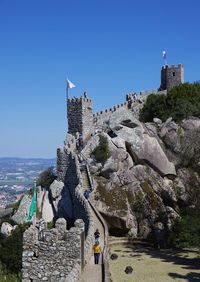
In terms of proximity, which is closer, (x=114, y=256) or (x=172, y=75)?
(x=114, y=256)

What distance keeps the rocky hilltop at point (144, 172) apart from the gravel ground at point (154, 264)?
143 inches

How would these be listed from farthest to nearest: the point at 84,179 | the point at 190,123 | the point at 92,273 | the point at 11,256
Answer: the point at 190,123
the point at 84,179
the point at 11,256
the point at 92,273

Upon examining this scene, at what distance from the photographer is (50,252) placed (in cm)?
1670

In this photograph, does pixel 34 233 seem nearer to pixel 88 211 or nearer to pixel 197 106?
pixel 88 211

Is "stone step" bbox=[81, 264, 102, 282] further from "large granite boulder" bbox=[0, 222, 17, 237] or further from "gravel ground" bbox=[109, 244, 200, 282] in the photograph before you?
"large granite boulder" bbox=[0, 222, 17, 237]

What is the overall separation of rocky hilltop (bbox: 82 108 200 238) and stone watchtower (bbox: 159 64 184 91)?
73.0 feet

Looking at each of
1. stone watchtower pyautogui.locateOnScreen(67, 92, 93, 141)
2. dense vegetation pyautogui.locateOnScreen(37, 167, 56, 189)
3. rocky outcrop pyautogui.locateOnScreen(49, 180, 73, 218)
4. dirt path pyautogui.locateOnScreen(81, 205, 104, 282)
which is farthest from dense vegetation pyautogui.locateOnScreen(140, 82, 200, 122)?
dirt path pyautogui.locateOnScreen(81, 205, 104, 282)

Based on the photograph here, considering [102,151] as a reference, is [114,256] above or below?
below

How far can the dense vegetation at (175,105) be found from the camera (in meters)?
43.5

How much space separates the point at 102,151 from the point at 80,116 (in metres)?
6.43

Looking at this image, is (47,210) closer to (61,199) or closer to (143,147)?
(61,199)

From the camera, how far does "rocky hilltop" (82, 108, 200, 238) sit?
3109 cm

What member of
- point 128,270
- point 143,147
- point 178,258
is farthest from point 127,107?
point 128,270

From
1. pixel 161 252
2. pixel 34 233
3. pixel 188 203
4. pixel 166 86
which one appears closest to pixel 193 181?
pixel 188 203
